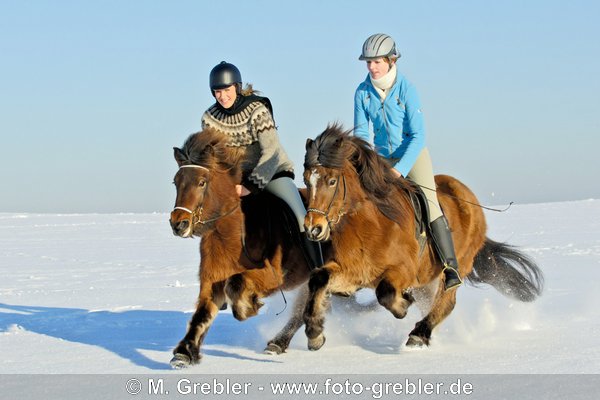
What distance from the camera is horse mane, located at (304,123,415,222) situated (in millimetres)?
6566

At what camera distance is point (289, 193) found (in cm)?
732

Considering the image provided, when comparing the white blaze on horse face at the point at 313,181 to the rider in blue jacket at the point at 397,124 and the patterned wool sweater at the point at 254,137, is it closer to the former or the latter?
the patterned wool sweater at the point at 254,137

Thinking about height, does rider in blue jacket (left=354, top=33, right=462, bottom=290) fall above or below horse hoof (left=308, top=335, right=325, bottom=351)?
above

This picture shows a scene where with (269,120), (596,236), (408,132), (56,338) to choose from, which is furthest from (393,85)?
(596,236)

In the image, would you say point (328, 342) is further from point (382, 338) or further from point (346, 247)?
point (346, 247)

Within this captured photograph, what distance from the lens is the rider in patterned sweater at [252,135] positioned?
7223 millimetres

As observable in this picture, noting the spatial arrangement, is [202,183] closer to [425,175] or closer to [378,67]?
[378,67]

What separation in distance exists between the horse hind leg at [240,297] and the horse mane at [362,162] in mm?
1094

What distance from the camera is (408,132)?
7.89 m

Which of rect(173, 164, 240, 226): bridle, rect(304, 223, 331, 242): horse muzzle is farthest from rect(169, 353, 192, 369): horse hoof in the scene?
rect(304, 223, 331, 242): horse muzzle

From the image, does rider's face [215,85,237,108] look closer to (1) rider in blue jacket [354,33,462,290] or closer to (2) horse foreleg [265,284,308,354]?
(1) rider in blue jacket [354,33,462,290]

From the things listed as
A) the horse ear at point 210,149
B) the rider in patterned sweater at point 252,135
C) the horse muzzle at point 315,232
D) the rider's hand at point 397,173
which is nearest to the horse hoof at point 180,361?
the horse muzzle at point 315,232

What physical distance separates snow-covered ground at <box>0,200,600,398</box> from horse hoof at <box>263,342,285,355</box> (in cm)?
13

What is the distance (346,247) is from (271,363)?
1128 mm
